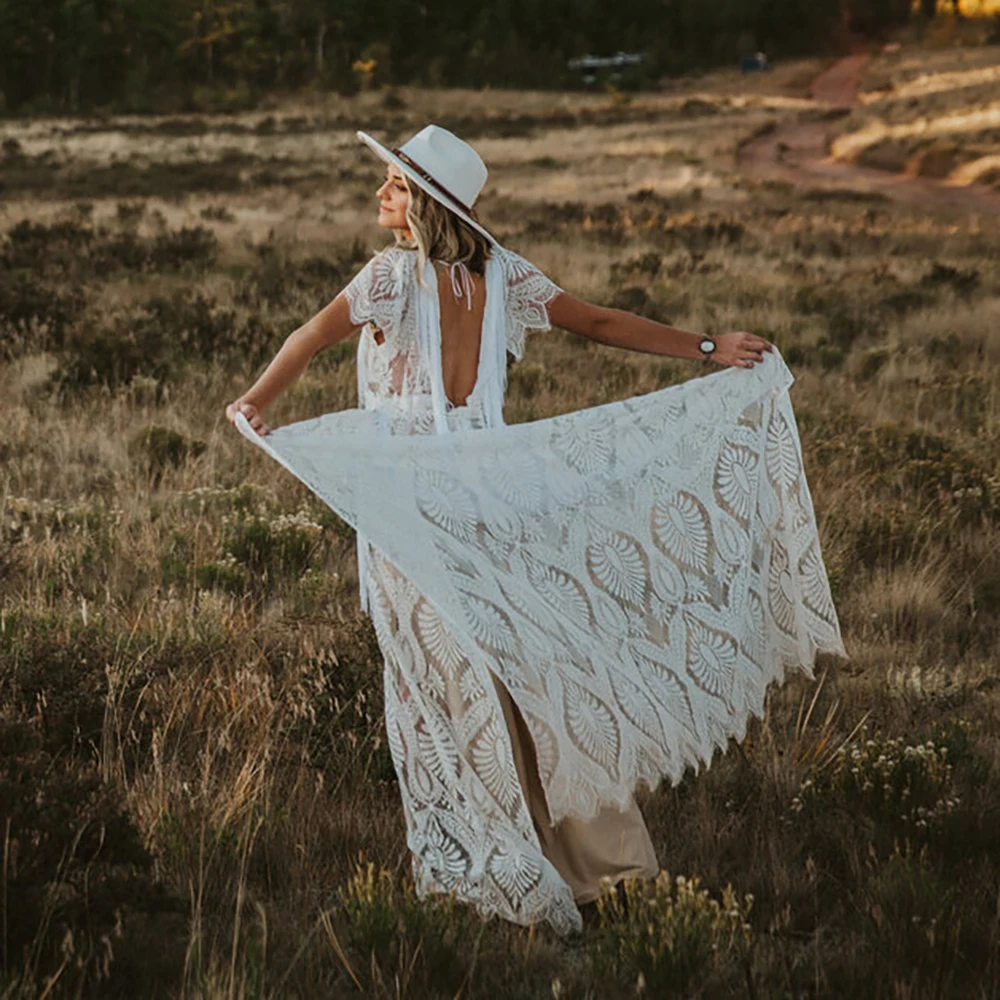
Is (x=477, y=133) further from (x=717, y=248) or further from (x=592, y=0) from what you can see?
(x=592, y=0)

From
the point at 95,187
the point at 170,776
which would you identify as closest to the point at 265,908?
the point at 170,776

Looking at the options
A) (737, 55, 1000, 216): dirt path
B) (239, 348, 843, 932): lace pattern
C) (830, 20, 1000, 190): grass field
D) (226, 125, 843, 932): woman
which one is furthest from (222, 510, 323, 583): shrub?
(830, 20, 1000, 190): grass field

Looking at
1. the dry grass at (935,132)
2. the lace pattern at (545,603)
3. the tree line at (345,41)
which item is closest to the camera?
the lace pattern at (545,603)

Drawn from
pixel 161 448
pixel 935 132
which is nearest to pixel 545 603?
pixel 161 448

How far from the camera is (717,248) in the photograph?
56.9ft

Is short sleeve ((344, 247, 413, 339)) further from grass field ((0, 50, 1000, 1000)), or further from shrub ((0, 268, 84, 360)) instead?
shrub ((0, 268, 84, 360))

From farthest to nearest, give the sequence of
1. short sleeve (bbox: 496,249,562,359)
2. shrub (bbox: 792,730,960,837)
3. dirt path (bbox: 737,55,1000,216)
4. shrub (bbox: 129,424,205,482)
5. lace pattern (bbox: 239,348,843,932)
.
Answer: dirt path (bbox: 737,55,1000,216) → shrub (bbox: 129,424,205,482) → shrub (bbox: 792,730,960,837) → short sleeve (bbox: 496,249,562,359) → lace pattern (bbox: 239,348,843,932)

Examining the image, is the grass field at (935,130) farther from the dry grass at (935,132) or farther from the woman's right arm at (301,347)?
the woman's right arm at (301,347)

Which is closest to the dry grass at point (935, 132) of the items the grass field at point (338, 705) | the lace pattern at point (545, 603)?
the grass field at point (338, 705)

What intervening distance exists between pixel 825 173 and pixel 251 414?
30075 mm

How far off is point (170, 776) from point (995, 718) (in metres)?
2.69

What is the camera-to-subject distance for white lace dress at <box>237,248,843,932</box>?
3.23m

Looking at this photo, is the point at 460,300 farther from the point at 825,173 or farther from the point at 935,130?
the point at 935,130

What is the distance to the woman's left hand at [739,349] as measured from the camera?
4.12 m
